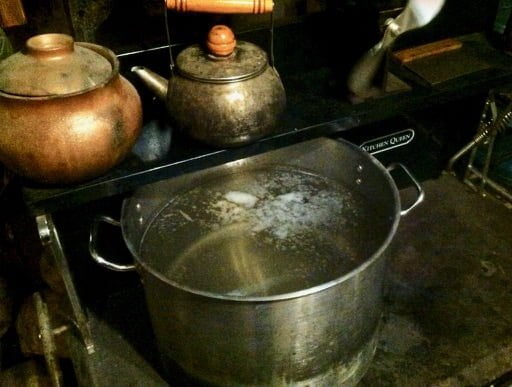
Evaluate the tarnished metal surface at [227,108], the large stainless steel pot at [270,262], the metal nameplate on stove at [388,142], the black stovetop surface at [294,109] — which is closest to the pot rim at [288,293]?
the large stainless steel pot at [270,262]

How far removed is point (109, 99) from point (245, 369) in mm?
486

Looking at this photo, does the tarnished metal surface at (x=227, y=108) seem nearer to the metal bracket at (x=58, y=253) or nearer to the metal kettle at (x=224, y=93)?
the metal kettle at (x=224, y=93)

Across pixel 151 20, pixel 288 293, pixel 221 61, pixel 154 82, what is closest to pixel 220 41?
pixel 221 61

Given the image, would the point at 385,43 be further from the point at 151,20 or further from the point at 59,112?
the point at 59,112

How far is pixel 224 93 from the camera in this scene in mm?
871

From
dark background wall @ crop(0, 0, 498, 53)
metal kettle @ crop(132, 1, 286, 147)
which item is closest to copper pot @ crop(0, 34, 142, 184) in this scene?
metal kettle @ crop(132, 1, 286, 147)

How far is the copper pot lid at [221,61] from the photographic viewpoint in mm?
873

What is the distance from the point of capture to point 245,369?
912 mm

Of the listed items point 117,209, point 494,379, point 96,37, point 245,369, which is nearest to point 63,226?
point 117,209

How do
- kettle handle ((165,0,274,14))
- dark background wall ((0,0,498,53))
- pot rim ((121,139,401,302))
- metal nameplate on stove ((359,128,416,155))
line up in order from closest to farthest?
pot rim ((121,139,401,302)) < kettle handle ((165,0,274,14)) < dark background wall ((0,0,498,53)) < metal nameplate on stove ((359,128,416,155))

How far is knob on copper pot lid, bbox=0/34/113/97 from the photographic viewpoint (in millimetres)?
789

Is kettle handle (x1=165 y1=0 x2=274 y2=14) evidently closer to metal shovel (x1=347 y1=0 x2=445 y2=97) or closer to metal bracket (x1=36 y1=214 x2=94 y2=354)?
metal shovel (x1=347 y1=0 x2=445 y2=97)

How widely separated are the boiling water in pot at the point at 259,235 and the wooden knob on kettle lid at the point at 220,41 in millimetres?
401

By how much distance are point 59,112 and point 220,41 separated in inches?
10.7
